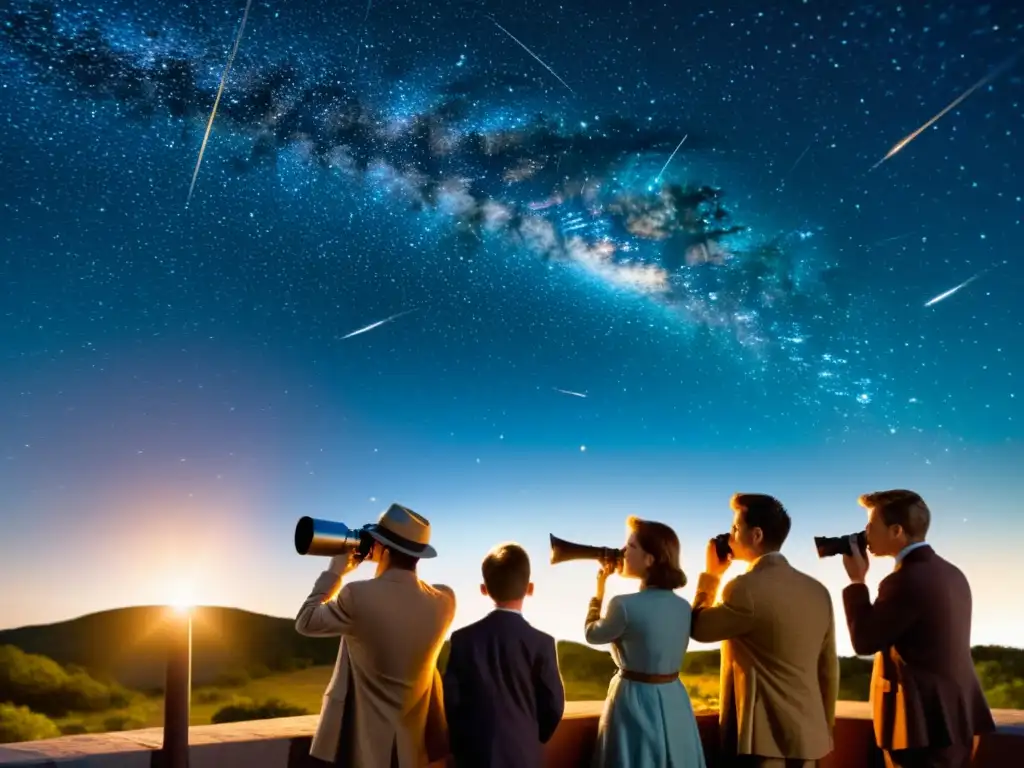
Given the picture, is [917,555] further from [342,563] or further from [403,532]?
[342,563]

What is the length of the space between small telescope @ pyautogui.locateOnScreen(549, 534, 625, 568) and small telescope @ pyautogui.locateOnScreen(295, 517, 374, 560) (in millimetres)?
803

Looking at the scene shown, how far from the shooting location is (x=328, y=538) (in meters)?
3.20

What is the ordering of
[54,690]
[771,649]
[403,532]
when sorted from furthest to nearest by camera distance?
[54,690] → [771,649] → [403,532]

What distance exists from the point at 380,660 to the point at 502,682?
446mm

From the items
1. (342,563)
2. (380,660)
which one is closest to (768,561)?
(380,660)

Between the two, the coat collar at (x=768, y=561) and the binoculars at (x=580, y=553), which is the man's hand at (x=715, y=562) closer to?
the coat collar at (x=768, y=561)

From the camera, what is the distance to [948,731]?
357 centimetres

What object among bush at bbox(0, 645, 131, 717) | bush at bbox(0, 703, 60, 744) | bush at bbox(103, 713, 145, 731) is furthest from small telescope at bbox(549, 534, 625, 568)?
bush at bbox(0, 645, 131, 717)

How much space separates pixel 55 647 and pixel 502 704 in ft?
62.4

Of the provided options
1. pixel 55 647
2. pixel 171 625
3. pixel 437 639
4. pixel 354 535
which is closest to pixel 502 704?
pixel 437 639

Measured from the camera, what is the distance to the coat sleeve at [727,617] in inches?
143

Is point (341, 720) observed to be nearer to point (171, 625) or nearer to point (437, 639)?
point (437, 639)

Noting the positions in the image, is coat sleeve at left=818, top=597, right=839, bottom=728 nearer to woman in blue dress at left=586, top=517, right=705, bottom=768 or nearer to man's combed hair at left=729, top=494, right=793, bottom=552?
man's combed hair at left=729, top=494, right=793, bottom=552

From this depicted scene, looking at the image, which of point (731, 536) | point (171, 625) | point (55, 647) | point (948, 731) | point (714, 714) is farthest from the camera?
point (55, 647)
